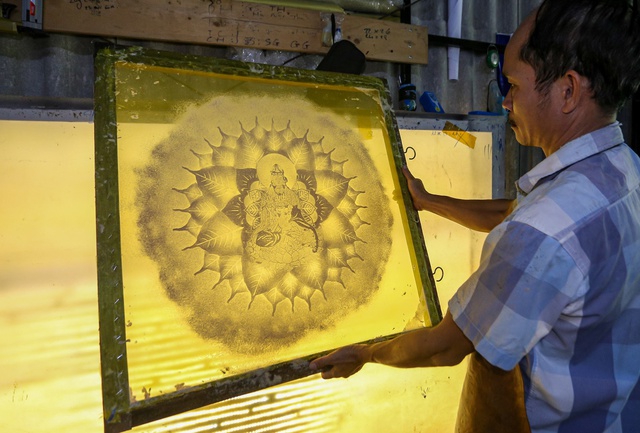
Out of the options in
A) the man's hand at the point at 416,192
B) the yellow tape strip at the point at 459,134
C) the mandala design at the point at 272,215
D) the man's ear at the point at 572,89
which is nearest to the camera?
the man's ear at the point at 572,89

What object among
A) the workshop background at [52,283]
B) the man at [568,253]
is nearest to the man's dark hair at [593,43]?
the man at [568,253]

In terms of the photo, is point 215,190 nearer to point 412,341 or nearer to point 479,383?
point 412,341

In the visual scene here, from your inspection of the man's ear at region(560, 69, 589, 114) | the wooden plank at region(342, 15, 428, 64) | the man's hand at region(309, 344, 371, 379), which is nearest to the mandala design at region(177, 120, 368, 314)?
the man's hand at region(309, 344, 371, 379)

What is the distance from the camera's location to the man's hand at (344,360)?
1108 mm

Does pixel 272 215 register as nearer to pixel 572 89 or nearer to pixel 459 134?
A: pixel 572 89

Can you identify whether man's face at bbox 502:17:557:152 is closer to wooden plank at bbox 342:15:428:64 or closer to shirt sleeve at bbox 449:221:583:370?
shirt sleeve at bbox 449:221:583:370

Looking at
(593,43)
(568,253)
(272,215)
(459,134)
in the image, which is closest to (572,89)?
(593,43)

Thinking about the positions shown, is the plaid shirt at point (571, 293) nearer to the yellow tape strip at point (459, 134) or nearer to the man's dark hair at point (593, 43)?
the man's dark hair at point (593, 43)

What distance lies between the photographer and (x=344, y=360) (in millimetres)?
1114

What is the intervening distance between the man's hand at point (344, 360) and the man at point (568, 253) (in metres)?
0.11

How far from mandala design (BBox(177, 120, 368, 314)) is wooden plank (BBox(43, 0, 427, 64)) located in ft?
1.88

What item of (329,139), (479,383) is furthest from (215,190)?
(479,383)

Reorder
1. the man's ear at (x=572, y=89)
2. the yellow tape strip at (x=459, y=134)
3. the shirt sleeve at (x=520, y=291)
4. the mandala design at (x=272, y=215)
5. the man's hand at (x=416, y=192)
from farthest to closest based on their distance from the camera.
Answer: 1. the yellow tape strip at (x=459, y=134)
2. the man's hand at (x=416, y=192)
3. the mandala design at (x=272, y=215)
4. the man's ear at (x=572, y=89)
5. the shirt sleeve at (x=520, y=291)

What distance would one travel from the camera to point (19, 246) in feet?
3.65
